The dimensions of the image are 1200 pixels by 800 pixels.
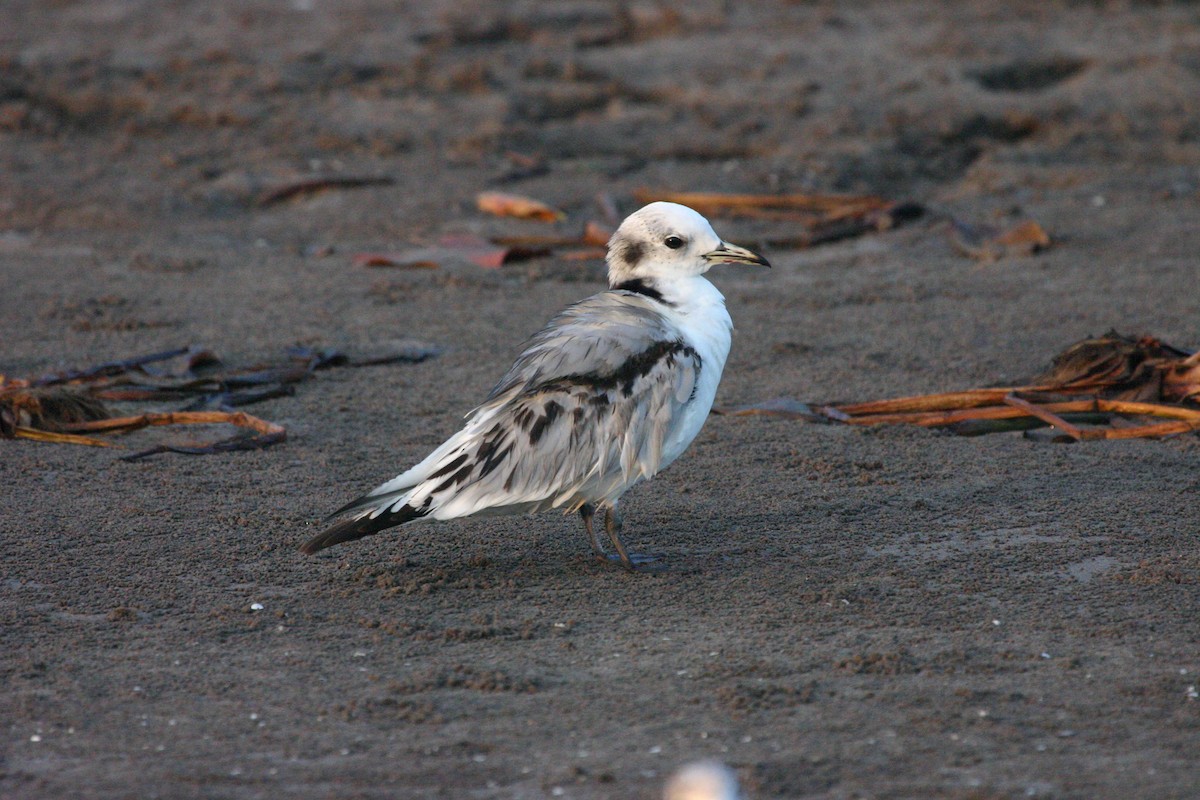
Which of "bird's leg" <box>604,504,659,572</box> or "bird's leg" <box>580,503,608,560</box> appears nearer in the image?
"bird's leg" <box>604,504,659,572</box>

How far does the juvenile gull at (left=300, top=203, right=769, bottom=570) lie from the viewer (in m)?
4.47

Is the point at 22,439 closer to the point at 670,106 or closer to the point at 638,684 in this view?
the point at 638,684

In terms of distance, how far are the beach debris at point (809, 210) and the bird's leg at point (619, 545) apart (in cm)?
439

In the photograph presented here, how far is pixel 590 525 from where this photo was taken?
480 centimetres

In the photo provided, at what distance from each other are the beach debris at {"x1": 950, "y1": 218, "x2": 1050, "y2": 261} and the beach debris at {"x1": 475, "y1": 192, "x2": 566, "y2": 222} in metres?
2.49

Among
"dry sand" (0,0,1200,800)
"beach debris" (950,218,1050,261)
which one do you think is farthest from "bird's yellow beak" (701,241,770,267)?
"beach debris" (950,218,1050,261)

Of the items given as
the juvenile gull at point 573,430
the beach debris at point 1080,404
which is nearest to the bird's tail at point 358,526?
the juvenile gull at point 573,430

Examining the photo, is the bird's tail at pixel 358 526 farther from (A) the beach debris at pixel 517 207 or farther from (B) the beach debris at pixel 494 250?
(A) the beach debris at pixel 517 207

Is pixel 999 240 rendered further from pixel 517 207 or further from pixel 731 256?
pixel 731 256

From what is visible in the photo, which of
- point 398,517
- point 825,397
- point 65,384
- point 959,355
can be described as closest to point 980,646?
point 398,517

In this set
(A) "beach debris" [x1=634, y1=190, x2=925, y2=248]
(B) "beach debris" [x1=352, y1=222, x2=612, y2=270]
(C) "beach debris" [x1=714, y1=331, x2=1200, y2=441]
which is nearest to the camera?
(C) "beach debris" [x1=714, y1=331, x2=1200, y2=441]

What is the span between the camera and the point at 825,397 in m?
6.29

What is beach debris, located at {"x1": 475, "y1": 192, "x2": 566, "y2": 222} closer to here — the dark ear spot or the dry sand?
the dry sand

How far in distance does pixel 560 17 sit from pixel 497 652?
987 centimetres
